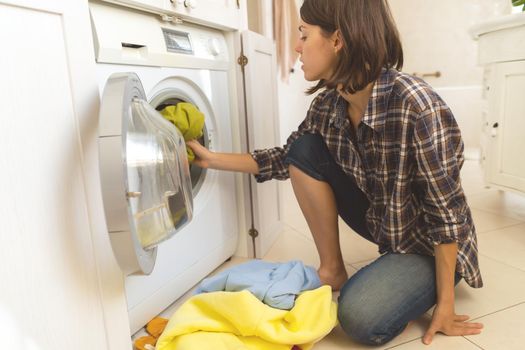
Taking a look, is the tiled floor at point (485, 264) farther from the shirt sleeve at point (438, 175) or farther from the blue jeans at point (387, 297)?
the shirt sleeve at point (438, 175)

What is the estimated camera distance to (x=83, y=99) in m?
0.70

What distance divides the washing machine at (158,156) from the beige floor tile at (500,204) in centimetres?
122

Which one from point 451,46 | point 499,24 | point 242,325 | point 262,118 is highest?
point 451,46

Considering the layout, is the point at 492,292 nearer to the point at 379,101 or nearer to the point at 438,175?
the point at 438,175

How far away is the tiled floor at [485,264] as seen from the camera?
1020mm

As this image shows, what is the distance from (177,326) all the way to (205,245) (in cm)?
41

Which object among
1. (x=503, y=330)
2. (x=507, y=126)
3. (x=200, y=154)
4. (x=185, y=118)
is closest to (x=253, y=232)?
(x=200, y=154)

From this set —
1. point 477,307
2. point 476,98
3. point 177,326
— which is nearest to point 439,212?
point 477,307

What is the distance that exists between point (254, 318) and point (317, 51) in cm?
62

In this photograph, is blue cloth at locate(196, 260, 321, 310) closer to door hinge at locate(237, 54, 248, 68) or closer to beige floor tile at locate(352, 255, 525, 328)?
beige floor tile at locate(352, 255, 525, 328)

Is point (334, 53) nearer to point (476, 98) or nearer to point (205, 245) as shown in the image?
point (205, 245)

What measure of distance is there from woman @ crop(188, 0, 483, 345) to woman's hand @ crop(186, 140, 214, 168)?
1.15 feet

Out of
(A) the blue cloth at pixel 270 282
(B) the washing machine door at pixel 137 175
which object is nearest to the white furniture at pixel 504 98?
(A) the blue cloth at pixel 270 282

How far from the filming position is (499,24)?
172 cm
